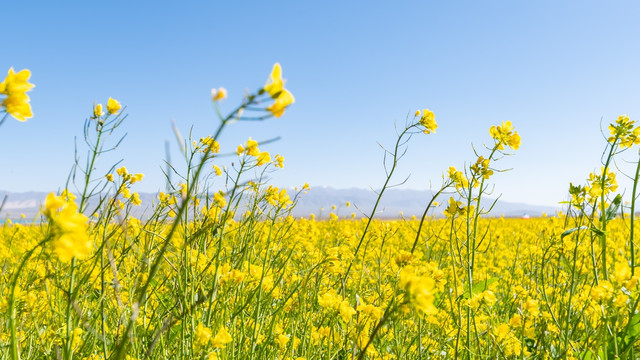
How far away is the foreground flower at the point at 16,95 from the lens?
800 mm

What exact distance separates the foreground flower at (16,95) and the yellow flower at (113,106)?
0.87 metres

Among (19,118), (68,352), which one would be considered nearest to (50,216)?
(19,118)

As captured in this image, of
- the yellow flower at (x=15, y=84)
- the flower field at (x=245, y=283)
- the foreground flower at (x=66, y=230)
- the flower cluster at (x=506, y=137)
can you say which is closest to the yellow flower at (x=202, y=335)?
the flower field at (x=245, y=283)

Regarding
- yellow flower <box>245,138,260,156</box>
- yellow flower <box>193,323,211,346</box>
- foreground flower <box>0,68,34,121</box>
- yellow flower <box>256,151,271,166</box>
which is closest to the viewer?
foreground flower <box>0,68,34,121</box>

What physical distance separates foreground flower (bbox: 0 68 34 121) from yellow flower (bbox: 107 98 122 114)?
869 mm

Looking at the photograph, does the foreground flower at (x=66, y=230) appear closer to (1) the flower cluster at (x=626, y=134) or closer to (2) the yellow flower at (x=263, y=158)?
(2) the yellow flower at (x=263, y=158)

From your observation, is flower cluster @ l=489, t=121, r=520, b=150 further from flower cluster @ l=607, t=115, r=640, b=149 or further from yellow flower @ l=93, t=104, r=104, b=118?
yellow flower @ l=93, t=104, r=104, b=118

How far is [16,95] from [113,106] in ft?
2.95

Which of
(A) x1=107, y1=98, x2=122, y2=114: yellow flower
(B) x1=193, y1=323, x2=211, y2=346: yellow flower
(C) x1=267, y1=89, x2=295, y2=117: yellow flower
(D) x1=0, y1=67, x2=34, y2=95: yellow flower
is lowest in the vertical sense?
(B) x1=193, y1=323, x2=211, y2=346: yellow flower

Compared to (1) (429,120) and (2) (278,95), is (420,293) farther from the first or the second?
(1) (429,120)

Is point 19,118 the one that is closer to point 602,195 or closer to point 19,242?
point 602,195

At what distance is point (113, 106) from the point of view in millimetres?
1659

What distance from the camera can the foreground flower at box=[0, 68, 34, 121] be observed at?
80cm

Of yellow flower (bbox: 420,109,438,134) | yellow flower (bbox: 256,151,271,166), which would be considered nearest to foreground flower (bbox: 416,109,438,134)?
yellow flower (bbox: 420,109,438,134)
